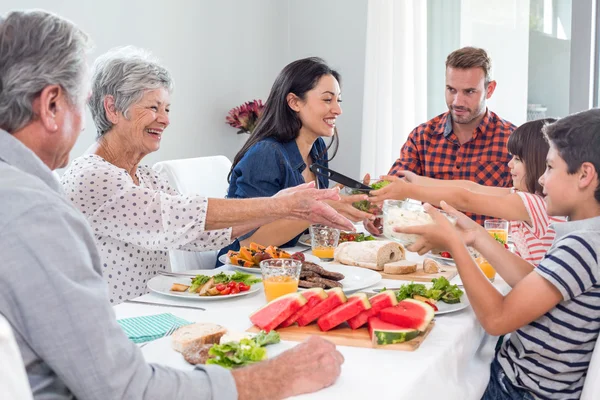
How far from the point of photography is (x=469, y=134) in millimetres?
3531

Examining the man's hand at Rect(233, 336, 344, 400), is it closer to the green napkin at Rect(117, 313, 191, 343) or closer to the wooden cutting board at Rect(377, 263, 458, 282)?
the green napkin at Rect(117, 313, 191, 343)

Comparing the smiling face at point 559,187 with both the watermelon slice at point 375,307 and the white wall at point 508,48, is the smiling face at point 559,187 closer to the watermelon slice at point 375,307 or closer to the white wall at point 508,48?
the watermelon slice at point 375,307

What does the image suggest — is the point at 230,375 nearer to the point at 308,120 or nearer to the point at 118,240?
the point at 118,240

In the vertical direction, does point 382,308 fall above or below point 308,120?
below

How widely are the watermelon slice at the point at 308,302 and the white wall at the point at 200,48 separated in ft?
7.48

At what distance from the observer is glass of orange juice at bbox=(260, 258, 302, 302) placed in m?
1.67

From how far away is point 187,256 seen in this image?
2529 millimetres

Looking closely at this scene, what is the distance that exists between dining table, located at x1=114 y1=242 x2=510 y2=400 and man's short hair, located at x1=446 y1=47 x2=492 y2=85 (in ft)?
6.24

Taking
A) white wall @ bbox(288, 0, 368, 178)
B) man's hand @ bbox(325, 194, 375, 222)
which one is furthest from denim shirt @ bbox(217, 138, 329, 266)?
white wall @ bbox(288, 0, 368, 178)

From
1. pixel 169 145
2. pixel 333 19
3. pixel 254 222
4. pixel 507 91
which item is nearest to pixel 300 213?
pixel 254 222

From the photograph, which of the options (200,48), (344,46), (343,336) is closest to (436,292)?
(343,336)

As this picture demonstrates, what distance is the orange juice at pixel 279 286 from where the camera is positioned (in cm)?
167

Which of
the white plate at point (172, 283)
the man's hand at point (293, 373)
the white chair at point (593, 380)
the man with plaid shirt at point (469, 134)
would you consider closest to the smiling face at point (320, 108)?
the man with plaid shirt at point (469, 134)

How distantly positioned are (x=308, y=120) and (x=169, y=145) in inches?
53.5
